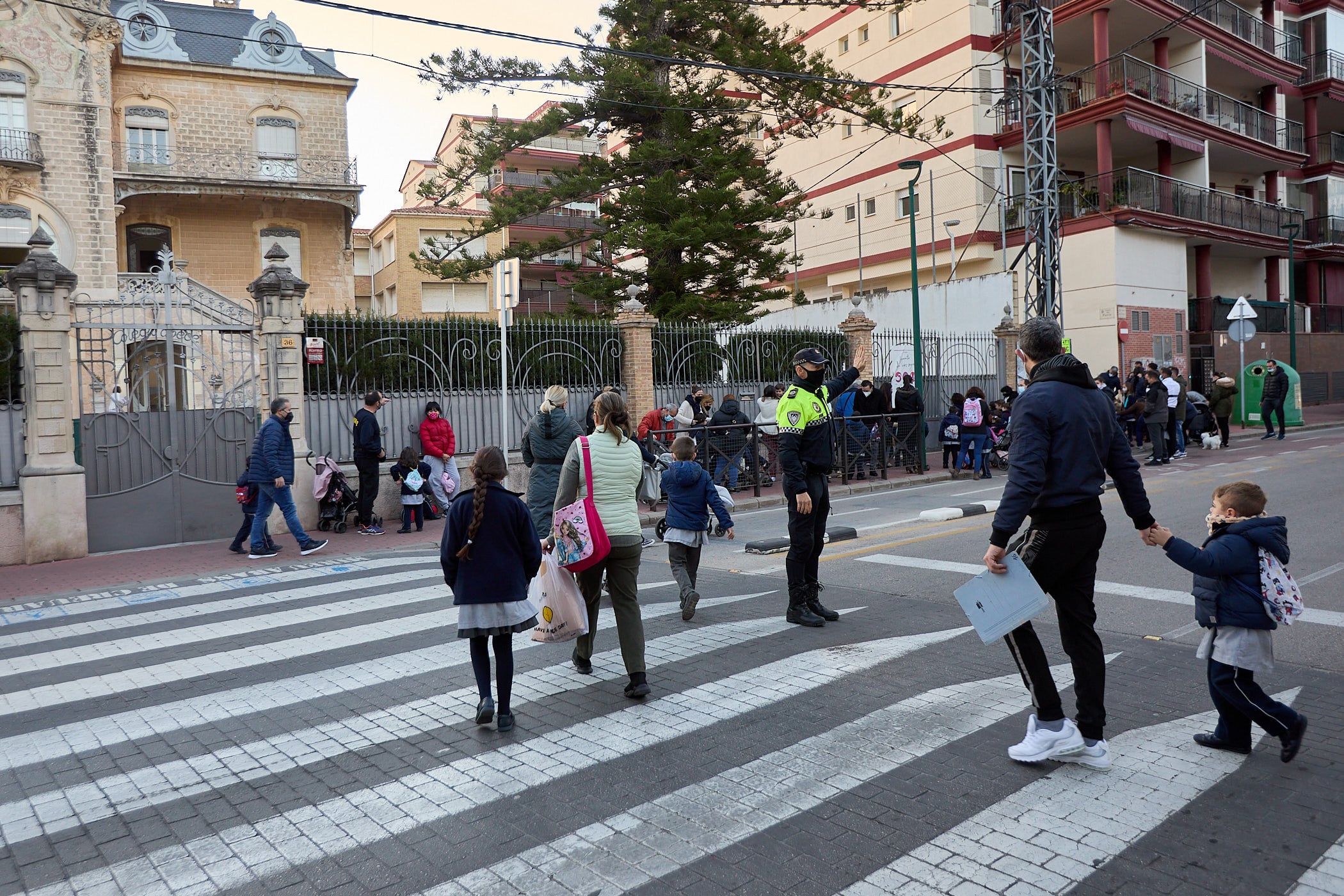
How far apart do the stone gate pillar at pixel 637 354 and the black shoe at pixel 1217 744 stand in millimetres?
14215

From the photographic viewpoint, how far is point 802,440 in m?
6.97

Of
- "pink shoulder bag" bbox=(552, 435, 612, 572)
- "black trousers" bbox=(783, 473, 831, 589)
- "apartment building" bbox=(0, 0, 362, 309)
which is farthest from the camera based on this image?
"apartment building" bbox=(0, 0, 362, 309)

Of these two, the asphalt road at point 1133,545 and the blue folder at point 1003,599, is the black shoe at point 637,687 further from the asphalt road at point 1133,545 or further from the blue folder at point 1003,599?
the asphalt road at point 1133,545

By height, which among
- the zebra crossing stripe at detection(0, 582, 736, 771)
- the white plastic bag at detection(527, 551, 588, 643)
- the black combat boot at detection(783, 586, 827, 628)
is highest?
the white plastic bag at detection(527, 551, 588, 643)

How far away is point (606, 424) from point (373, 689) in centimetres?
220

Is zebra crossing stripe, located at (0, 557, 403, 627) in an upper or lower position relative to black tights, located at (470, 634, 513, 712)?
lower

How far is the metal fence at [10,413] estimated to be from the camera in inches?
461

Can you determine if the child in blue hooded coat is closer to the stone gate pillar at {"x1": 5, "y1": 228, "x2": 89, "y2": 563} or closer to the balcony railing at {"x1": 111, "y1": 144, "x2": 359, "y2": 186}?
the stone gate pillar at {"x1": 5, "y1": 228, "x2": 89, "y2": 563}

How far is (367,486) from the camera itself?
45.1ft

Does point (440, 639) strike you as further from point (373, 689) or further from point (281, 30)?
point (281, 30)

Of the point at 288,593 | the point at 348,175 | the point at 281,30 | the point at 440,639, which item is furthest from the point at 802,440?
the point at 281,30

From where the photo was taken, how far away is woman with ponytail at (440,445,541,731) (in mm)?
5066

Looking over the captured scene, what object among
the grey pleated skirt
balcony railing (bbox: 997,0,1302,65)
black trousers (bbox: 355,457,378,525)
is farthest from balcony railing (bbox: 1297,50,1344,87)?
the grey pleated skirt

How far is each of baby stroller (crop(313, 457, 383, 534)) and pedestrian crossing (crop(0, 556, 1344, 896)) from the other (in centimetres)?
→ 619
